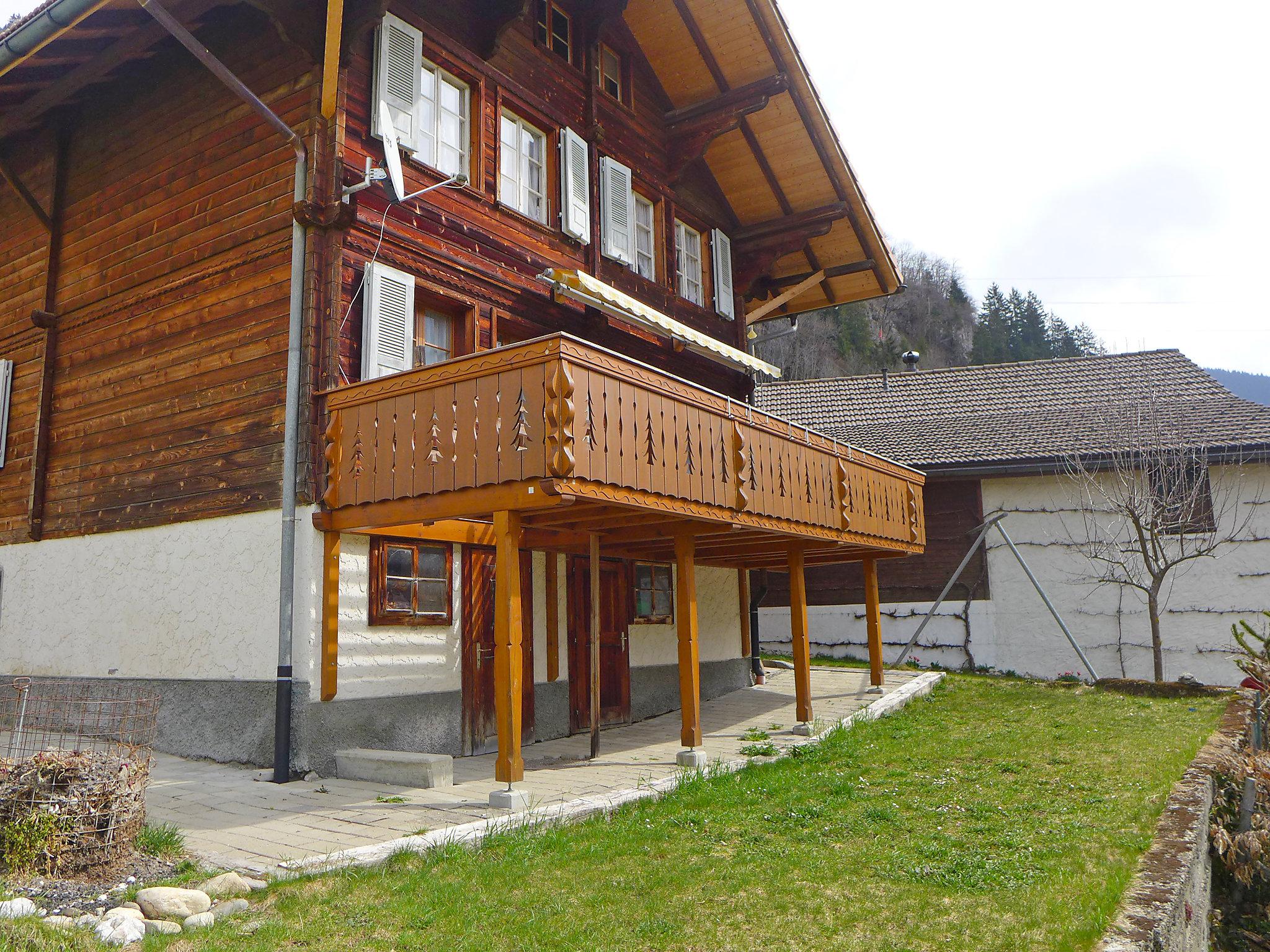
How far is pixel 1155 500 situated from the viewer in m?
15.8

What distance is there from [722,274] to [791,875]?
11364 millimetres

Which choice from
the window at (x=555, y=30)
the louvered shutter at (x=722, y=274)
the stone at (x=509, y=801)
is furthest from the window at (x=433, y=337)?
the louvered shutter at (x=722, y=274)

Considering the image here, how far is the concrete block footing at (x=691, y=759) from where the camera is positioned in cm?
884

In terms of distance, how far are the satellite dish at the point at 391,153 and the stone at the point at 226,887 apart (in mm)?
5883

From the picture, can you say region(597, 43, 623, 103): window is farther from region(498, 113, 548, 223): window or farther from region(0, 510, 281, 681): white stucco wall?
region(0, 510, 281, 681): white stucco wall

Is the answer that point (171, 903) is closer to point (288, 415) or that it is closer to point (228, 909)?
point (228, 909)

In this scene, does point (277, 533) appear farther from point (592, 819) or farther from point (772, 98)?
point (772, 98)

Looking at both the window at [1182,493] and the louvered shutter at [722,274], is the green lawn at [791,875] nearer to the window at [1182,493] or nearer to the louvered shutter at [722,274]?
the louvered shutter at [722,274]

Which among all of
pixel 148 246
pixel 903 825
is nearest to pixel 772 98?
pixel 148 246

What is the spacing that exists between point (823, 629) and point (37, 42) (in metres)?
15.0

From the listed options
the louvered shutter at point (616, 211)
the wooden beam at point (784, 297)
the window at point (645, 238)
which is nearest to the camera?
the louvered shutter at point (616, 211)

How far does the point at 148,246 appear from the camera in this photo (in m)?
10.7

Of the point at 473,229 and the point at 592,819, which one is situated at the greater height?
the point at 473,229

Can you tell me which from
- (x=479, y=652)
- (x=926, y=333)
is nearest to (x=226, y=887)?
(x=479, y=652)
